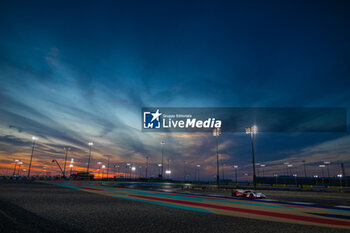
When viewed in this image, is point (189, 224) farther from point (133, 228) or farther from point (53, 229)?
point (53, 229)

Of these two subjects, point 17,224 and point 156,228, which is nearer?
point 17,224

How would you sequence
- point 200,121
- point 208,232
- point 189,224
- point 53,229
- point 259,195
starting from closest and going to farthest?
point 53,229, point 208,232, point 189,224, point 259,195, point 200,121

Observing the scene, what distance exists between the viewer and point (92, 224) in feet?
20.2

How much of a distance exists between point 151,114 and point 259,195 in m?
19.0

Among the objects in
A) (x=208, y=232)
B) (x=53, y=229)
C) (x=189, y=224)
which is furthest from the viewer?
(x=189, y=224)

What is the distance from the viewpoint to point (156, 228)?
19.4 ft

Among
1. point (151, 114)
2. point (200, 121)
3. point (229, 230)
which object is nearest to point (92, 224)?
point (229, 230)

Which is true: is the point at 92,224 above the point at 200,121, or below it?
below

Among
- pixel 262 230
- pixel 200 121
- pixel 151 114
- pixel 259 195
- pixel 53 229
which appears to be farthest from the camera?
pixel 151 114

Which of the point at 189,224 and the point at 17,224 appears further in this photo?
the point at 189,224

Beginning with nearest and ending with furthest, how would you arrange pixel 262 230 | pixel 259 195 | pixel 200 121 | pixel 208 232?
pixel 208 232 < pixel 262 230 < pixel 259 195 < pixel 200 121

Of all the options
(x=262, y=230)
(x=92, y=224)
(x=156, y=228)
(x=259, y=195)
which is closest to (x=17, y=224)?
(x=92, y=224)

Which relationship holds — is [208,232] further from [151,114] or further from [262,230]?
[151,114]

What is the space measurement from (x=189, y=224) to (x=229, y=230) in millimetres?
1360
